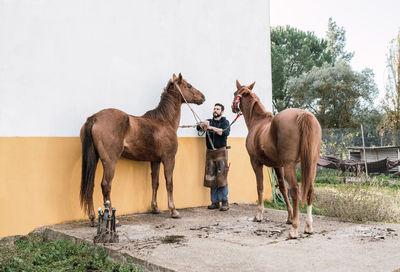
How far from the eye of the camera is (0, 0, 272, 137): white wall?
502cm

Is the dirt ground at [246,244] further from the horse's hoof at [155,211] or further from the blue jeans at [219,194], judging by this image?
the blue jeans at [219,194]

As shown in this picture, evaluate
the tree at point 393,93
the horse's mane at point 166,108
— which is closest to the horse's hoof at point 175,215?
the horse's mane at point 166,108

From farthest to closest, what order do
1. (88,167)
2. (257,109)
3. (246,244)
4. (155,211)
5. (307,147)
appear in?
1. (155,211)
2. (257,109)
3. (88,167)
4. (307,147)
5. (246,244)

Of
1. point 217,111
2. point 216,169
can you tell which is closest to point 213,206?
point 216,169

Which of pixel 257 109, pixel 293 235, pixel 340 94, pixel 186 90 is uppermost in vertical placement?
pixel 340 94

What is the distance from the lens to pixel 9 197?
480 centimetres

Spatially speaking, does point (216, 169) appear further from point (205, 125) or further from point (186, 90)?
point (186, 90)

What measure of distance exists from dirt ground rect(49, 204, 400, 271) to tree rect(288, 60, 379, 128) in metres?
20.6

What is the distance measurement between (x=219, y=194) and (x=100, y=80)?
111 inches

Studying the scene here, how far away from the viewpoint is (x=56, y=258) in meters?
3.93

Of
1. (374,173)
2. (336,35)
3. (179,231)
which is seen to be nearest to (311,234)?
(179,231)

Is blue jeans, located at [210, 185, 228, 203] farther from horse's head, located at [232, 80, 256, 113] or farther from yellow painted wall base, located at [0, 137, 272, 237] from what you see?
horse's head, located at [232, 80, 256, 113]

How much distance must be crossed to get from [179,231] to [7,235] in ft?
7.16

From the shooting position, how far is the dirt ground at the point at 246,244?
10.4ft
